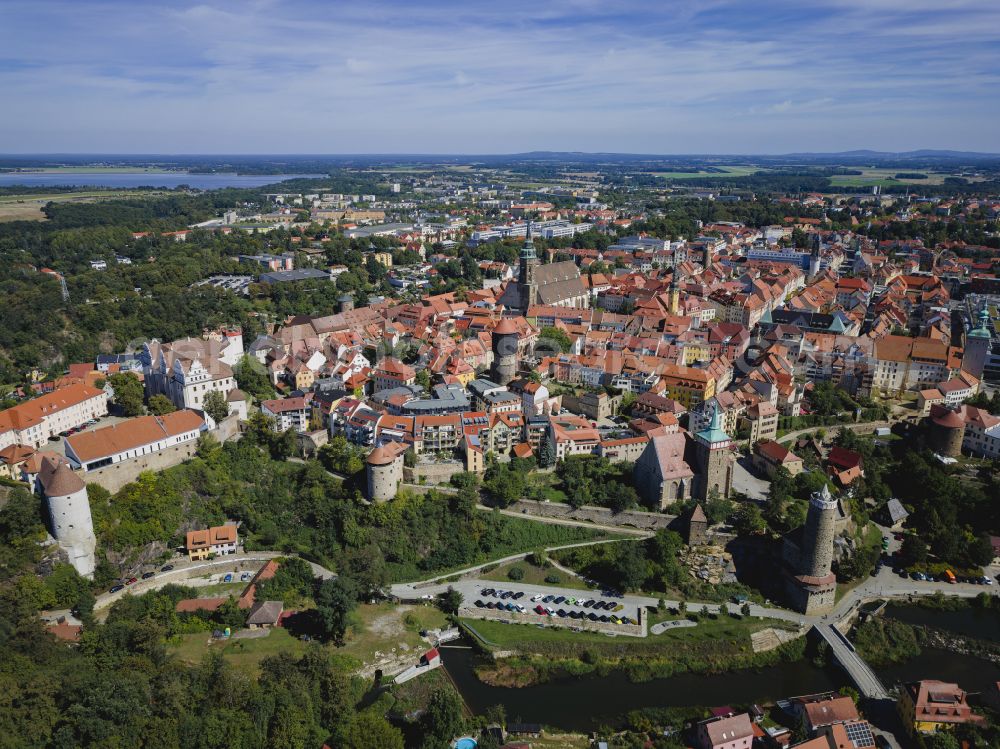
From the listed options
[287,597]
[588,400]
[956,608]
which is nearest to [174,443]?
[287,597]

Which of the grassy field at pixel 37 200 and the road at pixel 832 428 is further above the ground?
the grassy field at pixel 37 200

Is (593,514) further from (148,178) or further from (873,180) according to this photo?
(148,178)

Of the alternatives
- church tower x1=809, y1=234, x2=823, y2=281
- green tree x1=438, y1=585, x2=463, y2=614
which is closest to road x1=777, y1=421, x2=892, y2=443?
green tree x1=438, y1=585, x2=463, y2=614

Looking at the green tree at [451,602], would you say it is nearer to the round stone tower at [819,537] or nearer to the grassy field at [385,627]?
the grassy field at [385,627]

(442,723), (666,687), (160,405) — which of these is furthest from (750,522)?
(160,405)

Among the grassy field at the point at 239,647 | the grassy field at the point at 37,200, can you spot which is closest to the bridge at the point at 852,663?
the grassy field at the point at 239,647

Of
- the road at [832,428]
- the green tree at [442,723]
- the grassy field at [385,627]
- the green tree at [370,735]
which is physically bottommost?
the grassy field at [385,627]

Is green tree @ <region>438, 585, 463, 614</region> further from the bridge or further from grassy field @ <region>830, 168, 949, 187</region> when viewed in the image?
grassy field @ <region>830, 168, 949, 187</region>

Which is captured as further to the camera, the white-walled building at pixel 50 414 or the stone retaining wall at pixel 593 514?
the white-walled building at pixel 50 414
